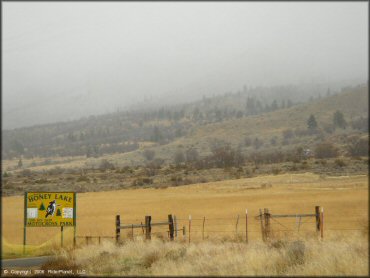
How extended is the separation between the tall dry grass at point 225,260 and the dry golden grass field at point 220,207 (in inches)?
244

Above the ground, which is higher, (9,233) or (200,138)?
(200,138)

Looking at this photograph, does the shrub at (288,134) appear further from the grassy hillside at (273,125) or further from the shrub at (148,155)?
the shrub at (148,155)

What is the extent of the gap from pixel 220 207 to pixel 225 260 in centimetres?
2435

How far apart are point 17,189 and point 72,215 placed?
99.1ft

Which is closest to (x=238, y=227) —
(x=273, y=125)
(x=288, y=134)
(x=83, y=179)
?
(x=83, y=179)

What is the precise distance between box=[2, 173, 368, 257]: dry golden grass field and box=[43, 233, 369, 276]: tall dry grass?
6209 millimetres

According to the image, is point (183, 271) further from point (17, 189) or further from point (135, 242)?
point (17, 189)

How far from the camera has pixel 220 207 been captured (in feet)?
123

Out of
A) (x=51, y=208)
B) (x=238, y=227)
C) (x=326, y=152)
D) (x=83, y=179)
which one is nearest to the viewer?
(x=51, y=208)

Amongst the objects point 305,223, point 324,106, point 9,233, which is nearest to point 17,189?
point 9,233

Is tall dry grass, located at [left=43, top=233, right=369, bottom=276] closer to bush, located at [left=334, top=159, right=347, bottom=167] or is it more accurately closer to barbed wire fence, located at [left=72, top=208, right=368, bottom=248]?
barbed wire fence, located at [left=72, top=208, right=368, bottom=248]

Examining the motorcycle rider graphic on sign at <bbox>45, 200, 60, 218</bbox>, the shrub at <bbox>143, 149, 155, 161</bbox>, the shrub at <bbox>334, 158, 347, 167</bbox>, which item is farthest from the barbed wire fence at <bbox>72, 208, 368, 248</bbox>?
the shrub at <bbox>143, 149, 155, 161</bbox>

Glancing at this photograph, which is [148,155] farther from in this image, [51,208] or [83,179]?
[51,208]

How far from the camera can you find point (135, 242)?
20.2 m
